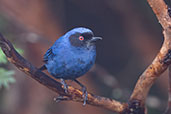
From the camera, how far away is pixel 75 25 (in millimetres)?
5754

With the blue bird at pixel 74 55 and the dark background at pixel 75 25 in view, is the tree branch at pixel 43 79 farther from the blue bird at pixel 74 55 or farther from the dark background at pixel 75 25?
the dark background at pixel 75 25

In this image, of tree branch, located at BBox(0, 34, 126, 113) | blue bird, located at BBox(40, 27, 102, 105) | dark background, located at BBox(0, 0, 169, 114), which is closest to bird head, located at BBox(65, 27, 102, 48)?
blue bird, located at BBox(40, 27, 102, 105)

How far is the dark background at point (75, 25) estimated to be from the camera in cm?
513

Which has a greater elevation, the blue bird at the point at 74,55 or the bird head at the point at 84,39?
the bird head at the point at 84,39

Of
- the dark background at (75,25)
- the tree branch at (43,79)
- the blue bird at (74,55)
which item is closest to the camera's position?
the tree branch at (43,79)

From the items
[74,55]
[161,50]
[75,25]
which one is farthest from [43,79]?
[75,25]

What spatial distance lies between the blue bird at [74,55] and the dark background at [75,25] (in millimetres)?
1656

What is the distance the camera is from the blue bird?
315 cm

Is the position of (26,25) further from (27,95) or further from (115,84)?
(115,84)

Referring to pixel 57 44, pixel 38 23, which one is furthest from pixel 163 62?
pixel 38 23

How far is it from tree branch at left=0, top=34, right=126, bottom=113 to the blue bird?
0.64 feet

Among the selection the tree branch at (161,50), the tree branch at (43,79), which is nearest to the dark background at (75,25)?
the tree branch at (43,79)

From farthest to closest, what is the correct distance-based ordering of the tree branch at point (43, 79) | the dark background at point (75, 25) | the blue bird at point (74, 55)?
1. the dark background at point (75, 25)
2. the blue bird at point (74, 55)
3. the tree branch at point (43, 79)

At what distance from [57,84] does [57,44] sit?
2.61ft
